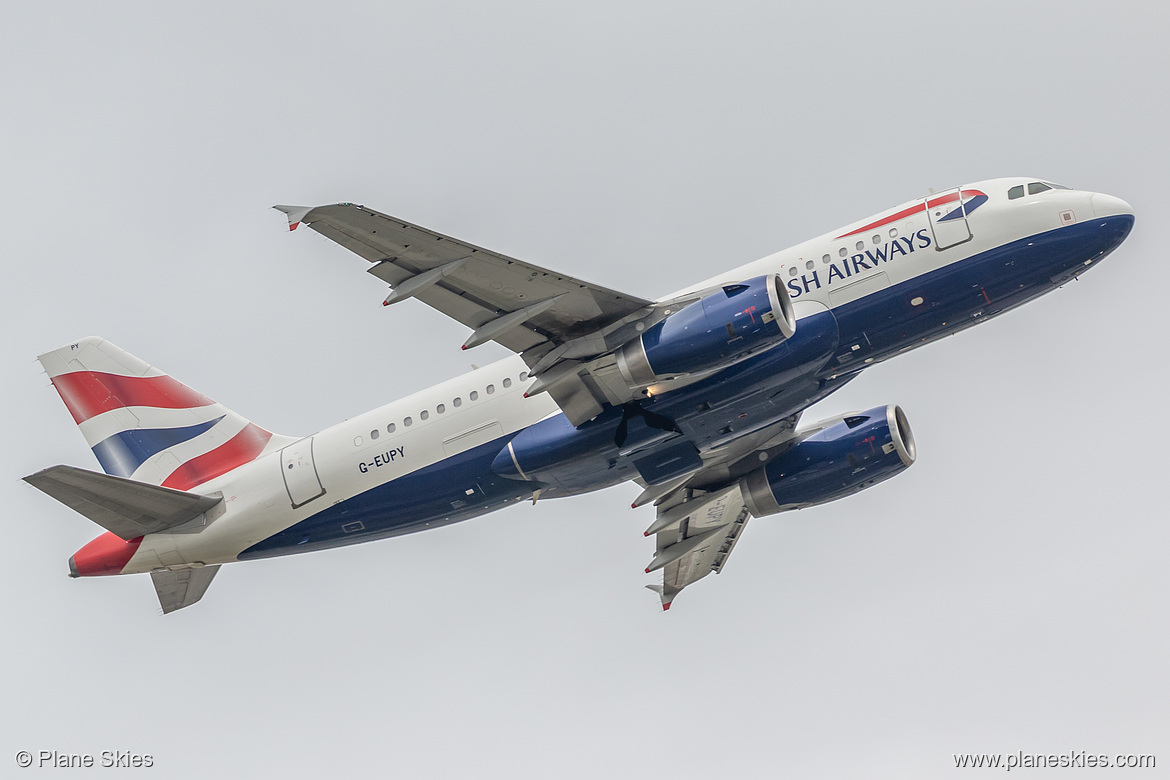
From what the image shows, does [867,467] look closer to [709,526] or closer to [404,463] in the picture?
[709,526]

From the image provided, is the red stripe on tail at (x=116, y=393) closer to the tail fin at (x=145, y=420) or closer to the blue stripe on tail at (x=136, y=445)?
the tail fin at (x=145, y=420)

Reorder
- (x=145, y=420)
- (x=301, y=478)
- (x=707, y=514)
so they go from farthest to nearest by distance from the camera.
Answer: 1. (x=707, y=514)
2. (x=145, y=420)
3. (x=301, y=478)

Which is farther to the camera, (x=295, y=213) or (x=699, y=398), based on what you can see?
(x=699, y=398)

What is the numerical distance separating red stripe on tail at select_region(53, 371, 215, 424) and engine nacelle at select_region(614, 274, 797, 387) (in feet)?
55.7

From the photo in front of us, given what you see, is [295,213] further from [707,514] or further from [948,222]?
[707,514]

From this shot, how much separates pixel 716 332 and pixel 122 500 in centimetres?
1864

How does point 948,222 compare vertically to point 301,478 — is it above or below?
above

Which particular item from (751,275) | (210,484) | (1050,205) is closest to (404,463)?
(210,484)

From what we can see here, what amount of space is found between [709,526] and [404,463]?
12.0 m

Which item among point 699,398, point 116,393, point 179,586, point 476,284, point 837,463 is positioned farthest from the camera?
point 116,393

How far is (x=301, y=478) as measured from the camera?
37125mm

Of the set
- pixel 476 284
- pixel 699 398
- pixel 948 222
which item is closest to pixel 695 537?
pixel 699 398

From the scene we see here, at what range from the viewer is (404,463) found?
3631cm

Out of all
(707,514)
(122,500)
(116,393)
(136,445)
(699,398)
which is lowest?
(707,514)
